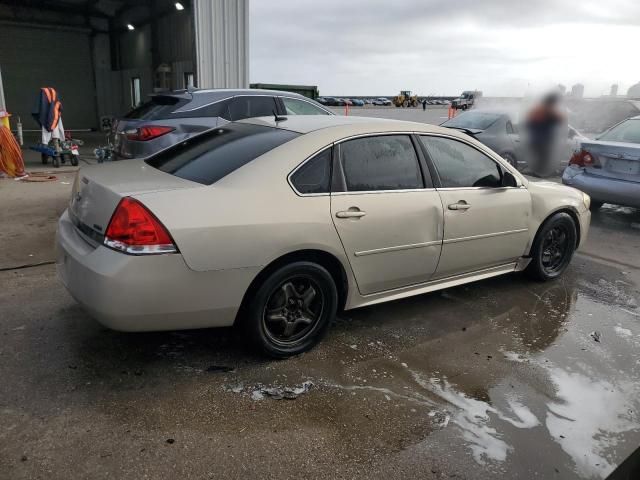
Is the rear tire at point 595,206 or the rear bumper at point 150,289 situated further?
the rear tire at point 595,206

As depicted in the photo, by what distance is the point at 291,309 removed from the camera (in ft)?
10.6

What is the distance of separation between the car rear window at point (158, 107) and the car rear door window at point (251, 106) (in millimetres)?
641

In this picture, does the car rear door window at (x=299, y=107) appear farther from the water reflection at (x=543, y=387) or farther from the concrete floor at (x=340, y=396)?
the water reflection at (x=543, y=387)

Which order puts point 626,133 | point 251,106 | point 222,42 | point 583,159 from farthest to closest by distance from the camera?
1. point 222,42
2. point 626,133
3. point 583,159
4. point 251,106

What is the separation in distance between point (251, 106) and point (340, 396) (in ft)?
16.6

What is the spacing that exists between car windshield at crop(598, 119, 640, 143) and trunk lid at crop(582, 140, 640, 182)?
1.05 feet

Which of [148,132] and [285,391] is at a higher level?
[148,132]

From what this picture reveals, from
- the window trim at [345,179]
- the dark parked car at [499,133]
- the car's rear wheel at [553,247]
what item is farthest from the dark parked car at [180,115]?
the dark parked car at [499,133]

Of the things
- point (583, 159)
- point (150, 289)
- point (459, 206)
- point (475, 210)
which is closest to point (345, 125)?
point (459, 206)

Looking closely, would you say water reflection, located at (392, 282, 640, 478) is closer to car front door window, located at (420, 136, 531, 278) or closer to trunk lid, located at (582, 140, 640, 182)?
car front door window, located at (420, 136, 531, 278)

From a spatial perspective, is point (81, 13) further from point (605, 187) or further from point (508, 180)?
point (508, 180)

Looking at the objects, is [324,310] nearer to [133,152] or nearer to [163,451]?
[163,451]

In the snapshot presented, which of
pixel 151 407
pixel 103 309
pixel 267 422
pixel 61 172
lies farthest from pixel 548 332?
pixel 61 172

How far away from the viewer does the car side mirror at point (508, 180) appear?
4.25m
